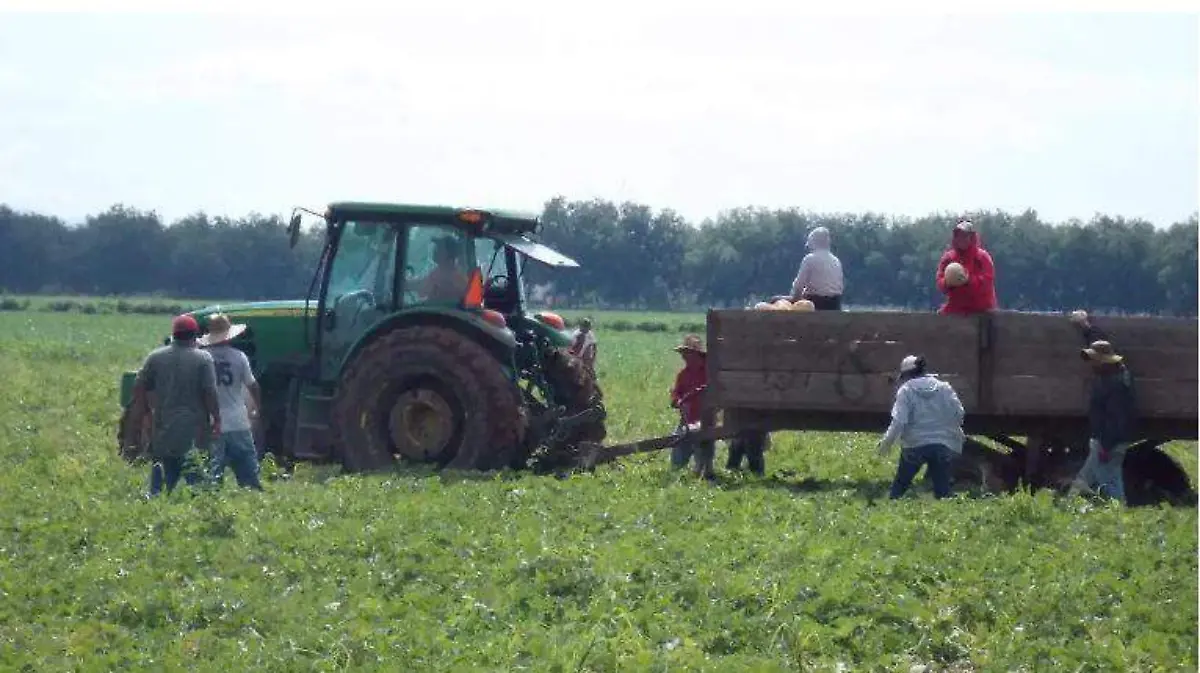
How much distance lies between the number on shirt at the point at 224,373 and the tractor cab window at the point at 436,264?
1997 mm

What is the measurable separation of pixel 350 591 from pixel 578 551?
133 cm

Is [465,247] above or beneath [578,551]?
above

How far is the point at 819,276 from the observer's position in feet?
48.6

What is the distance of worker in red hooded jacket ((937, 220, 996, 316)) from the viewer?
13422 millimetres

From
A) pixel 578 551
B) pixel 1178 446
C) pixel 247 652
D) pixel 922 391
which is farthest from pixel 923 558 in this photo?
pixel 1178 446

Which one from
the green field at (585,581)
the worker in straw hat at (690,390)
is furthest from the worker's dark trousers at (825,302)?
the green field at (585,581)

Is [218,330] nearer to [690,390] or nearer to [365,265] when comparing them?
[365,265]

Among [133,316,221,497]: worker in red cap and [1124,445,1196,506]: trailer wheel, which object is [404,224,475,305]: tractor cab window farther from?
[1124,445,1196,506]: trailer wheel

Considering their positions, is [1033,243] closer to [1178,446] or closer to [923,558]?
[1178,446]

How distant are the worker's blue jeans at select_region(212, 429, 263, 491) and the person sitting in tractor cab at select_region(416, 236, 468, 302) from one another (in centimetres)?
226

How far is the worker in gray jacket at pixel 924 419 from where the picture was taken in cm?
1252

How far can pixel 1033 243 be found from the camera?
225ft

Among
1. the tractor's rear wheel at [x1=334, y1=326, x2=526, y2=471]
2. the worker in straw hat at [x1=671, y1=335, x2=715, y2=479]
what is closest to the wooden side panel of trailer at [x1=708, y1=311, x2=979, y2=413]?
the worker in straw hat at [x1=671, y1=335, x2=715, y2=479]

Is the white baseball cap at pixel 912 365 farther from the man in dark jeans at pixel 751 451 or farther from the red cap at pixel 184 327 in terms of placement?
the red cap at pixel 184 327
